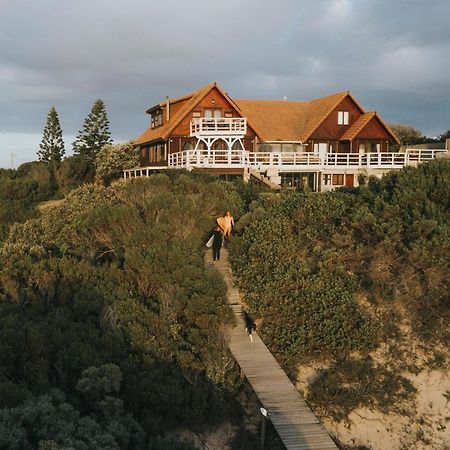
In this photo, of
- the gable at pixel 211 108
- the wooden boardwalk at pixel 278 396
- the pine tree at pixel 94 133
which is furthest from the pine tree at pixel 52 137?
the wooden boardwalk at pixel 278 396

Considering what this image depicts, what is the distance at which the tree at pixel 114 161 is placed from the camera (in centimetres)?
4259

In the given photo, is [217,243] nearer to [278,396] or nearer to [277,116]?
[278,396]

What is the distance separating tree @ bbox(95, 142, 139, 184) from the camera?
42.6 metres

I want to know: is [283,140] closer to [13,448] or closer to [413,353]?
[413,353]

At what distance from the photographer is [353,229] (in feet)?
62.4

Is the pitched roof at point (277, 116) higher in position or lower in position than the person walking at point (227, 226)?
higher

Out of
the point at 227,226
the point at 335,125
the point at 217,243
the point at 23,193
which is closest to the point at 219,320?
the point at 217,243

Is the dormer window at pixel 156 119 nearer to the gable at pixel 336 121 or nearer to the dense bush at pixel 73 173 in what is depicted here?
the dense bush at pixel 73 173

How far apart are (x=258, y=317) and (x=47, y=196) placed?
28.1 metres

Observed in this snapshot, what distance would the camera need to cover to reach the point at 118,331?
44.8ft

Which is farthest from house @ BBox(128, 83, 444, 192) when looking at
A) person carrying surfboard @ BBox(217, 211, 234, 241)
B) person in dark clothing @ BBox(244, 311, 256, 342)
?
person in dark clothing @ BBox(244, 311, 256, 342)

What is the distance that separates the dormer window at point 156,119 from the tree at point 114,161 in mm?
2954

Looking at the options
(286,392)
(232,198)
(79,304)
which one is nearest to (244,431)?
(286,392)

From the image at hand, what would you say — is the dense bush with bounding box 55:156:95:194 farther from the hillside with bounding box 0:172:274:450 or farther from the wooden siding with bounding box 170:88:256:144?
the hillside with bounding box 0:172:274:450
